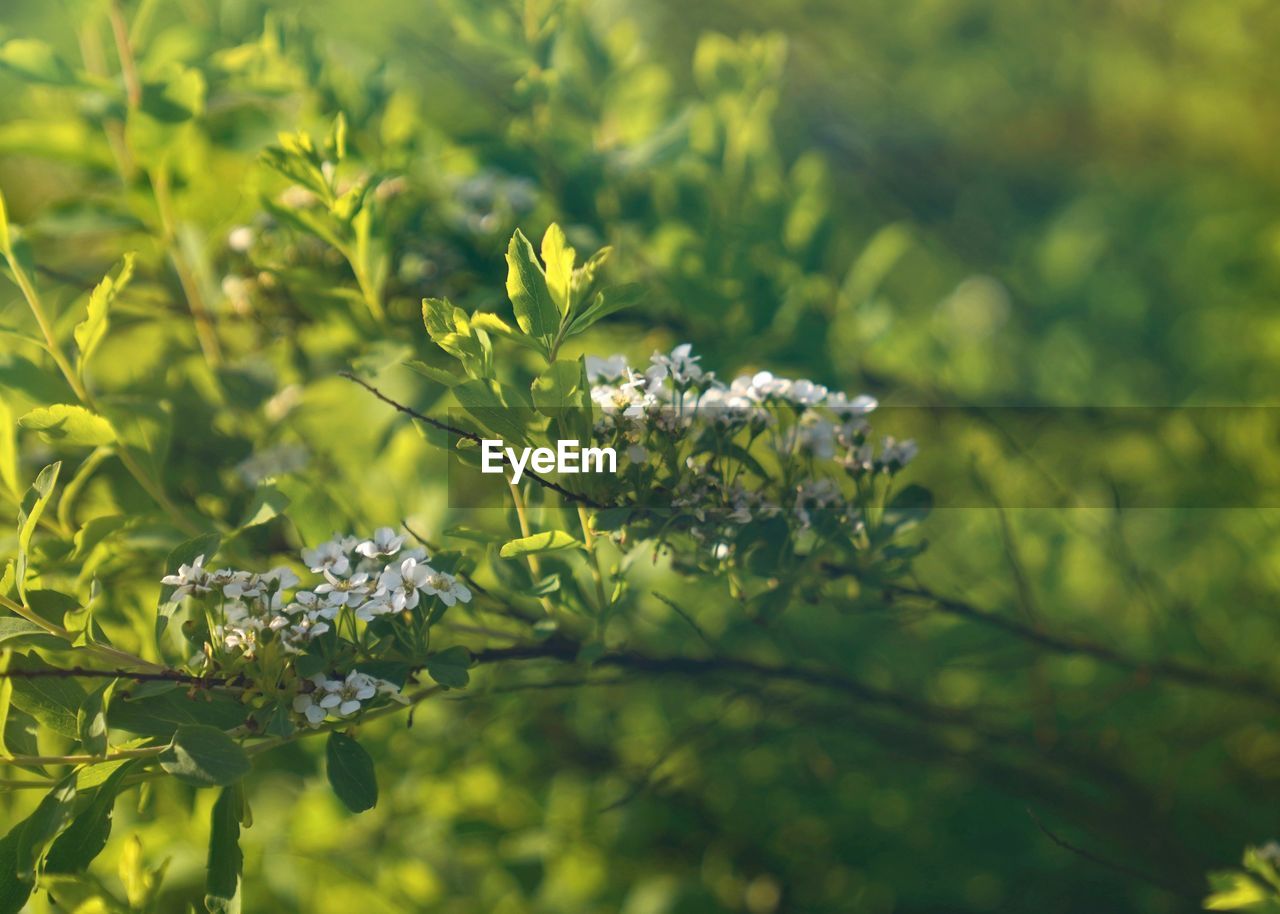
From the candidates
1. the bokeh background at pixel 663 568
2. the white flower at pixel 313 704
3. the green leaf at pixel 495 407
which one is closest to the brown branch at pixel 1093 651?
the bokeh background at pixel 663 568

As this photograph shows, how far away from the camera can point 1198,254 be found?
2.00 metres

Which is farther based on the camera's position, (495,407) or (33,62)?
(33,62)

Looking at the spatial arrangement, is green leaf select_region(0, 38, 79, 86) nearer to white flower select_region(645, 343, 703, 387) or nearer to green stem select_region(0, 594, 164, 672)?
green stem select_region(0, 594, 164, 672)

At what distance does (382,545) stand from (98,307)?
0.98 ft

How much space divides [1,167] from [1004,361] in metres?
2.61

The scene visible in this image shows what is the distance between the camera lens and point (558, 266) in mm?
721

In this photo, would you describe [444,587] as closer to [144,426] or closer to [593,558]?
[593,558]

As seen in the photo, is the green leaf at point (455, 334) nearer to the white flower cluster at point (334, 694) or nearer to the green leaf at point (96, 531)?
the white flower cluster at point (334, 694)

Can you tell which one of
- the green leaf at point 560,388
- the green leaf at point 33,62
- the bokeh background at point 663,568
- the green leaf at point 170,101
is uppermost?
the green leaf at point 33,62

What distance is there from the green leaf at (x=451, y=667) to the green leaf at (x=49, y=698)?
24 cm

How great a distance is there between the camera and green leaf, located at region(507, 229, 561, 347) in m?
0.70

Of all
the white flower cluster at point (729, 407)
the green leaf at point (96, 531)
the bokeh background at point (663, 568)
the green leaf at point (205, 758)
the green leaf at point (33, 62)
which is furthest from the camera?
the bokeh background at point (663, 568)

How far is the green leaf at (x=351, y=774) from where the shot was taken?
0.73m

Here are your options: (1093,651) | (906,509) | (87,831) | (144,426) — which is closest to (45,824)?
(87,831)
